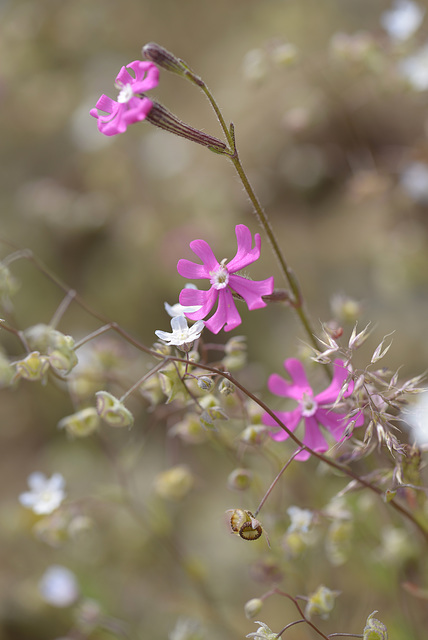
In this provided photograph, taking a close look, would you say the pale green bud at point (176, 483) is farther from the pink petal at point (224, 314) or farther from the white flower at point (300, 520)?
the pink petal at point (224, 314)

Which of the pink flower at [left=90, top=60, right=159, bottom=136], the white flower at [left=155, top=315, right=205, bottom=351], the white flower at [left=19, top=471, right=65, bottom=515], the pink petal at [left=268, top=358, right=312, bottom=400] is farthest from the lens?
the white flower at [left=19, top=471, right=65, bottom=515]

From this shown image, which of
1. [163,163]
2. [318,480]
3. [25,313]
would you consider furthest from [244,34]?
[318,480]

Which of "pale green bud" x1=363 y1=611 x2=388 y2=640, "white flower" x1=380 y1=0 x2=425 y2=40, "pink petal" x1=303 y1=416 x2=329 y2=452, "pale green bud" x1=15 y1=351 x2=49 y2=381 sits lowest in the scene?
"pale green bud" x1=363 y1=611 x2=388 y2=640

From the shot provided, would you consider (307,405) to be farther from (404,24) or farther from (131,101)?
(404,24)

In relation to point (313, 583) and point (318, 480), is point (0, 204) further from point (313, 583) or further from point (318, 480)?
point (313, 583)

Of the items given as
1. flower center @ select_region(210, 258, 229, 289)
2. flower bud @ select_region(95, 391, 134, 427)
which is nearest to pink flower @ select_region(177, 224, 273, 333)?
flower center @ select_region(210, 258, 229, 289)

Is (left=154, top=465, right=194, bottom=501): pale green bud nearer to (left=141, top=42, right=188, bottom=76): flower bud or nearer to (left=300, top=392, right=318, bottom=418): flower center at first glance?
(left=300, top=392, right=318, bottom=418): flower center
